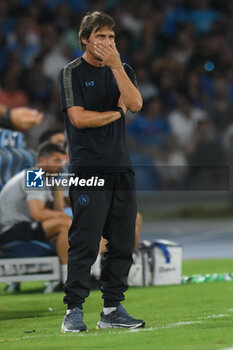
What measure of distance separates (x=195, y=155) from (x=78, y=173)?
935cm

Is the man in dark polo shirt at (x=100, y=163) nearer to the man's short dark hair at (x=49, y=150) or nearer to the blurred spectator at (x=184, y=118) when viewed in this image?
the man's short dark hair at (x=49, y=150)

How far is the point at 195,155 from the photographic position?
15086mm

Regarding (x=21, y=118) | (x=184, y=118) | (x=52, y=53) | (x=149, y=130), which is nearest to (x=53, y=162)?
(x=21, y=118)

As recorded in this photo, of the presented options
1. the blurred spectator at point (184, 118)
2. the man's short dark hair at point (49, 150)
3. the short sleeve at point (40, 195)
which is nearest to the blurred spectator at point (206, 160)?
the blurred spectator at point (184, 118)

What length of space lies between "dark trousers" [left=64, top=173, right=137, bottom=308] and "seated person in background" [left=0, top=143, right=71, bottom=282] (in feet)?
9.36

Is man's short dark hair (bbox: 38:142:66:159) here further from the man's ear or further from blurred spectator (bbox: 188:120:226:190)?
blurred spectator (bbox: 188:120:226:190)

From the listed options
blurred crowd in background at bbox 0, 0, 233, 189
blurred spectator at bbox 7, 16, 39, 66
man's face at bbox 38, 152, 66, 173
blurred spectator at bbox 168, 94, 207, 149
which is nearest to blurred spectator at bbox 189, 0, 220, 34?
blurred crowd in background at bbox 0, 0, 233, 189

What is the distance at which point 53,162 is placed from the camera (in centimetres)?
909

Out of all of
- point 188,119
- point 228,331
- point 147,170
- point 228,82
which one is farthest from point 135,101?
point 228,82

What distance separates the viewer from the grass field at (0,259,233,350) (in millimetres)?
5320

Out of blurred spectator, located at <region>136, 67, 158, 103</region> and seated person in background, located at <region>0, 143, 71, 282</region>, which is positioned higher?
blurred spectator, located at <region>136, 67, 158, 103</region>

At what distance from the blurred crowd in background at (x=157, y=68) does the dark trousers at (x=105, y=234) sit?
8561 mm

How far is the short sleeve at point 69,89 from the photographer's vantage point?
5.87 meters

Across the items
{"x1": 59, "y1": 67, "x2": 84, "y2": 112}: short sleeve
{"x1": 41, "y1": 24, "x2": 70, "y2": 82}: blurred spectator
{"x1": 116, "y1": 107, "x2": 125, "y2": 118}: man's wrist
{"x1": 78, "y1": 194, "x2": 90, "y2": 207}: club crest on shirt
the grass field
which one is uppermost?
{"x1": 41, "y1": 24, "x2": 70, "y2": 82}: blurred spectator
